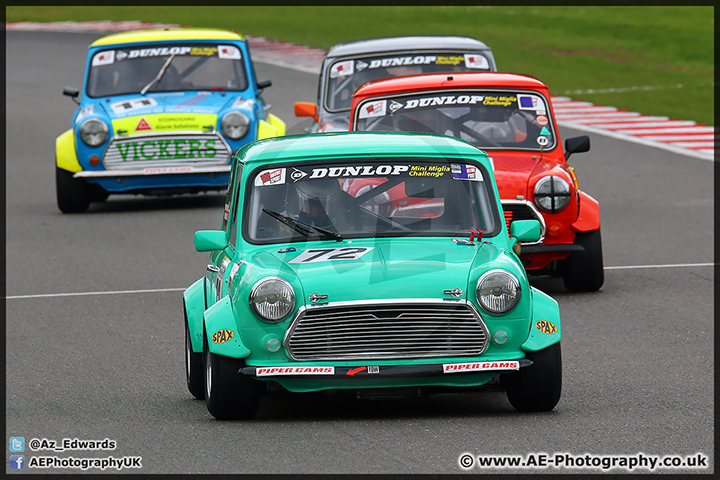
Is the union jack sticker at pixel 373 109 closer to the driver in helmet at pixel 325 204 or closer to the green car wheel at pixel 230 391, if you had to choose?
the driver in helmet at pixel 325 204

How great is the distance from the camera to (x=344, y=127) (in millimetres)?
14016

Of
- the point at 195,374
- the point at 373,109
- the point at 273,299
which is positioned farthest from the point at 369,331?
the point at 373,109

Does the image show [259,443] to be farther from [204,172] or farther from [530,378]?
[204,172]

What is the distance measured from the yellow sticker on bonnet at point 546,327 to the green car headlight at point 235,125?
9189 millimetres

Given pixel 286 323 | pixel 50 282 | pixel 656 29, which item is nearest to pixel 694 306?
pixel 286 323

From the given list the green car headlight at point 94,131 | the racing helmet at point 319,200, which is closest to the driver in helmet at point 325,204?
the racing helmet at point 319,200

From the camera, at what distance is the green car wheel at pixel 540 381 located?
652 cm

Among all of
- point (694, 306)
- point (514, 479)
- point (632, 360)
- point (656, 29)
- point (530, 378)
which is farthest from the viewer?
point (656, 29)

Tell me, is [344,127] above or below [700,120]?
above

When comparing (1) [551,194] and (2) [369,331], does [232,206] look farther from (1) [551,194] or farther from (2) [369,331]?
(1) [551,194]

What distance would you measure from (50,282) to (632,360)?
5.53 m

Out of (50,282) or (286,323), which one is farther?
(50,282)

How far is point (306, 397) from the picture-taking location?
21.6ft

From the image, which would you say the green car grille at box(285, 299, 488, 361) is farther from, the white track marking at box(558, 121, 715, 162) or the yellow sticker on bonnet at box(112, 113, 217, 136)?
the white track marking at box(558, 121, 715, 162)
